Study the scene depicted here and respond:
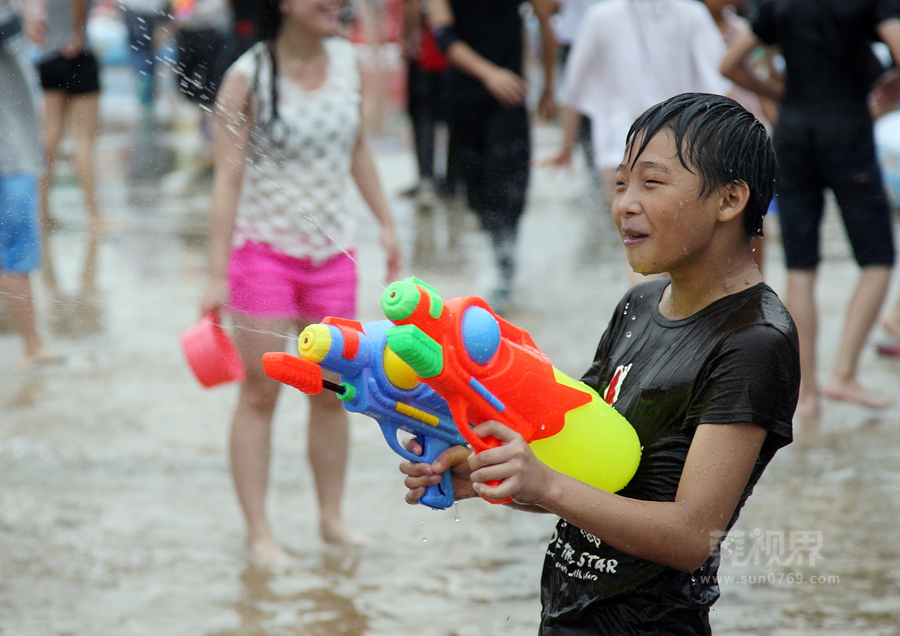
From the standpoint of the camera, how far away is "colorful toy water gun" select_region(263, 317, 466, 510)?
1288 millimetres

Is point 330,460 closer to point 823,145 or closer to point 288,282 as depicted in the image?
point 288,282

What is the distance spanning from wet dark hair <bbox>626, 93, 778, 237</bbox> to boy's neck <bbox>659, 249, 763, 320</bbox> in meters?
0.05

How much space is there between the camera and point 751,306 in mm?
1346

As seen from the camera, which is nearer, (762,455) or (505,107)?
(762,455)

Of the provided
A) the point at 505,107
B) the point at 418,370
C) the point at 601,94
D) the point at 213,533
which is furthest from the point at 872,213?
the point at 418,370

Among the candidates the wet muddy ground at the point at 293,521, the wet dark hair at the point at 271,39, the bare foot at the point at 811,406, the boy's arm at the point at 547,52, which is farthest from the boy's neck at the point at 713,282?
the boy's arm at the point at 547,52

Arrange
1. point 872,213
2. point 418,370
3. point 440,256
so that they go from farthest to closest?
point 440,256
point 872,213
point 418,370

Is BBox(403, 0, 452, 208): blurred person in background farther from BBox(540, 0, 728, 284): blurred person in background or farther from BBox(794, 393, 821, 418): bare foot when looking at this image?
BBox(794, 393, 821, 418): bare foot

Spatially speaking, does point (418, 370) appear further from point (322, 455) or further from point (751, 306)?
point (322, 455)

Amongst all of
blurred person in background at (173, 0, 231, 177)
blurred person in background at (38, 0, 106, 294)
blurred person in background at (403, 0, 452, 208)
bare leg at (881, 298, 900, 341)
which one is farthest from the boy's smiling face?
blurred person in background at (173, 0, 231, 177)

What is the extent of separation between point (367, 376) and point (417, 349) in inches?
6.5

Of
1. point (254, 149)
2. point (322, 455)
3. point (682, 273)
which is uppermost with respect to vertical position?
point (254, 149)

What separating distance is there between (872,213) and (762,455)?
2.68 metres

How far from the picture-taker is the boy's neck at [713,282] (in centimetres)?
140
